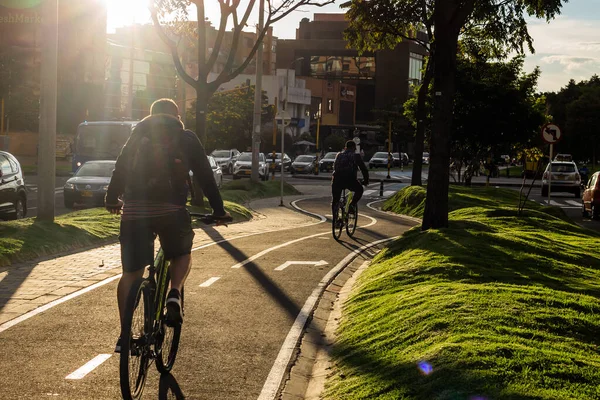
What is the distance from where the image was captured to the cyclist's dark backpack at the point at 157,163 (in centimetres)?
613

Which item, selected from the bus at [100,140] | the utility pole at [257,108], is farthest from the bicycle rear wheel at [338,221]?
Result: the utility pole at [257,108]

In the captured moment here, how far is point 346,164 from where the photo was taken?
18312 millimetres

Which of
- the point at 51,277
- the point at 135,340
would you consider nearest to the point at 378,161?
the point at 51,277

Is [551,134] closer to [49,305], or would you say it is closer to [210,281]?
[210,281]

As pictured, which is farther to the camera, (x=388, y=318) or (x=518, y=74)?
(x=518, y=74)

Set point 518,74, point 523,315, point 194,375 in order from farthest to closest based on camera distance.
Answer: point 518,74, point 523,315, point 194,375

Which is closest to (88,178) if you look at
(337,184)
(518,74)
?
(337,184)

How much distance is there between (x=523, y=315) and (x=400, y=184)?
156ft

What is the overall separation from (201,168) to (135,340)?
4.07ft

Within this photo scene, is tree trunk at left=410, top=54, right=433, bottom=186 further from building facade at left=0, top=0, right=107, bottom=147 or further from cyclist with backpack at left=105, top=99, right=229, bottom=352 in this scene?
building facade at left=0, top=0, right=107, bottom=147

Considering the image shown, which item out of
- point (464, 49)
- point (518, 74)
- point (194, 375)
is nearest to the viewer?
point (194, 375)

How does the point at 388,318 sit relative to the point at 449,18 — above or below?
below

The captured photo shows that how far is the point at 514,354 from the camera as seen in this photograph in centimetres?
611

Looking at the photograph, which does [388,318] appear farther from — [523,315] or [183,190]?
[183,190]
